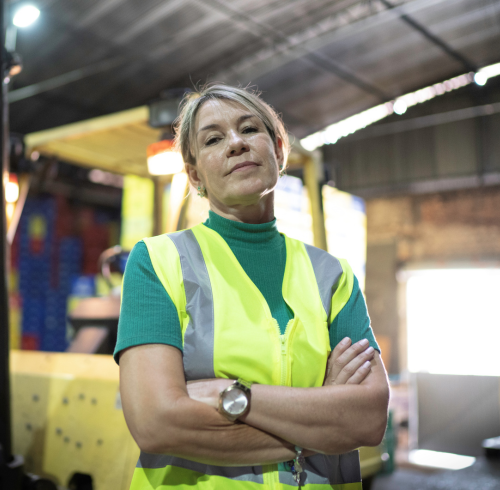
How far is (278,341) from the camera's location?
129 centimetres

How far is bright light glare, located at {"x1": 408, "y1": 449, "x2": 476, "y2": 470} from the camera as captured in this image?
6.02 m

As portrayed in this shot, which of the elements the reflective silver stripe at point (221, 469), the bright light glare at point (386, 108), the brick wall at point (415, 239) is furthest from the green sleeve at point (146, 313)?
the brick wall at point (415, 239)

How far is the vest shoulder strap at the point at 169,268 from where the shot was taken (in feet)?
4.27

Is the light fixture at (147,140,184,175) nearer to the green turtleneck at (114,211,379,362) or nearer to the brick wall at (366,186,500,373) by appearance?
the green turtleneck at (114,211,379,362)

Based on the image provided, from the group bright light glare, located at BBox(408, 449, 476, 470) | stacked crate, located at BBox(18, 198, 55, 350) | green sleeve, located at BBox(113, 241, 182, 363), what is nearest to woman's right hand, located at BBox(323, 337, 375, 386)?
green sleeve, located at BBox(113, 241, 182, 363)

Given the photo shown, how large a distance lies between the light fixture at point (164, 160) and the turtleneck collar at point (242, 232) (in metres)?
1.19

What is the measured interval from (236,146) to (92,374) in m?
1.60

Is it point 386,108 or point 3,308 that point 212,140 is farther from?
point 386,108

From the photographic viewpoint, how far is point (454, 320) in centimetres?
1202

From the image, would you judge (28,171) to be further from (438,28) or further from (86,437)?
(438,28)

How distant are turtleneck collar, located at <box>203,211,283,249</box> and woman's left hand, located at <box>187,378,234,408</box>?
40 cm

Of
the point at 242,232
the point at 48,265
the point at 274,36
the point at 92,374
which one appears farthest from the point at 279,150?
the point at 48,265

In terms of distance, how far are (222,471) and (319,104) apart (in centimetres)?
1042

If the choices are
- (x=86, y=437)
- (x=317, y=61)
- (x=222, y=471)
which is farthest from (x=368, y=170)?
(x=222, y=471)
